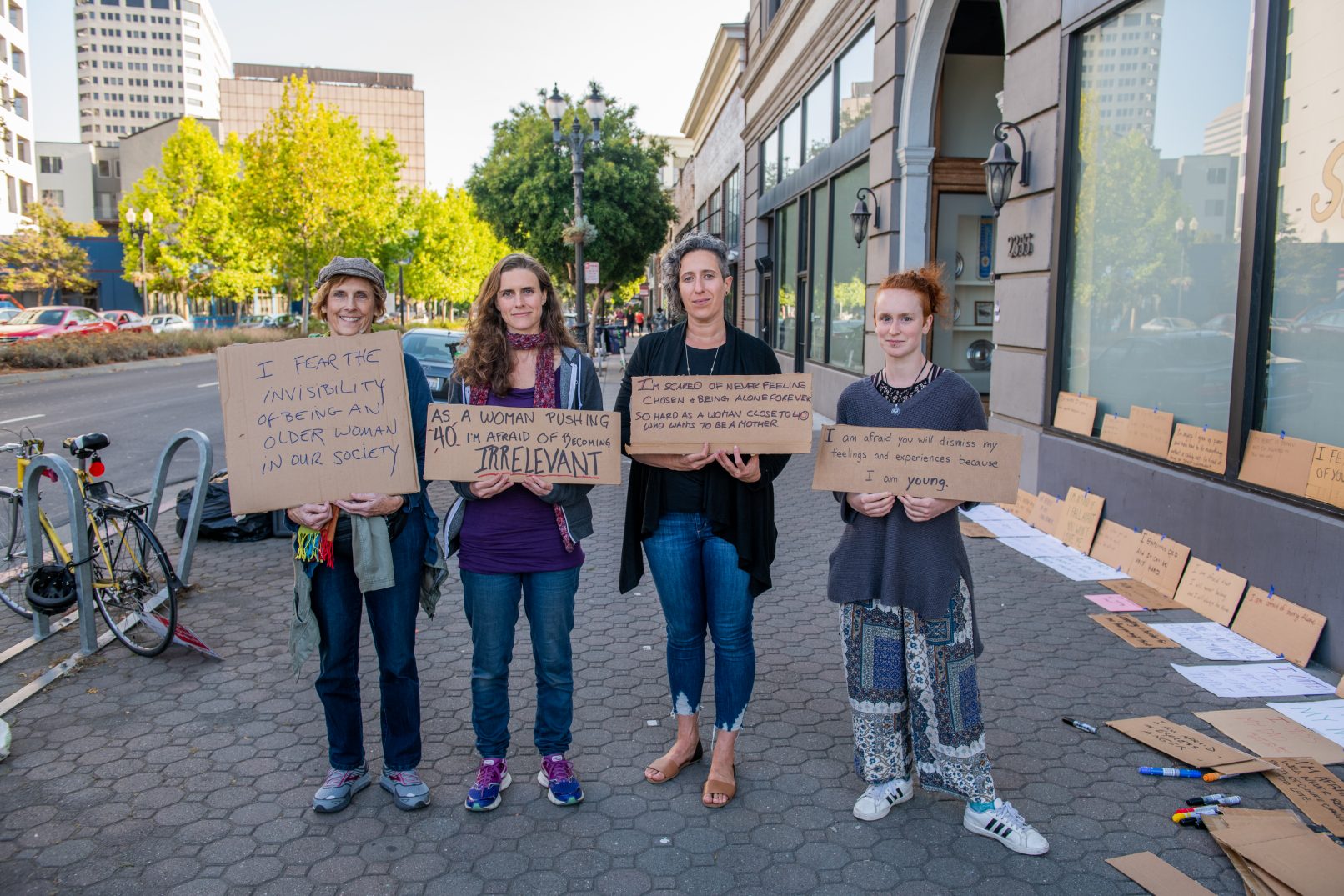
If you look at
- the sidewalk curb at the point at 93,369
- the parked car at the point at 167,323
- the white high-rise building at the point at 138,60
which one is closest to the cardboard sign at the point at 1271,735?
the sidewalk curb at the point at 93,369

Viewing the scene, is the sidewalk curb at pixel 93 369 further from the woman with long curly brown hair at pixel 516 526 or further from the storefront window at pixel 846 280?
the woman with long curly brown hair at pixel 516 526

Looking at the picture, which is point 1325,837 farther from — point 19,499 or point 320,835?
point 19,499

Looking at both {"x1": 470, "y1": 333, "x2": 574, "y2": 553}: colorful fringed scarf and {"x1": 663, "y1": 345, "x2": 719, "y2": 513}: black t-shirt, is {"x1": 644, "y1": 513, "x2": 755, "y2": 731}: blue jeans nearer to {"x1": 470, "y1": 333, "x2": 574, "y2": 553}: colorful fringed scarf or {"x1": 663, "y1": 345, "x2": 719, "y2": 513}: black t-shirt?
{"x1": 663, "y1": 345, "x2": 719, "y2": 513}: black t-shirt

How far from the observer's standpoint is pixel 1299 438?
543 cm

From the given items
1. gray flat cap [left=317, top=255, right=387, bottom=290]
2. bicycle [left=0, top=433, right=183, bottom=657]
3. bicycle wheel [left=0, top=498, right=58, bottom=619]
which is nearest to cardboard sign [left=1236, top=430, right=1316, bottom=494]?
gray flat cap [left=317, top=255, right=387, bottom=290]

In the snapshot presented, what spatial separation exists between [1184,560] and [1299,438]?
115 centimetres

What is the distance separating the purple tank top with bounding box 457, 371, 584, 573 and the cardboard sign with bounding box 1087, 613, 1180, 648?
143 inches

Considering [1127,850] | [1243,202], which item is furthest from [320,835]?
[1243,202]

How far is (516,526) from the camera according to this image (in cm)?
343

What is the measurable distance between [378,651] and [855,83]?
13.0 metres

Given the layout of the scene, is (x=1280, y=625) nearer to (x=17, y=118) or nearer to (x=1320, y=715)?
(x=1320, y=715)

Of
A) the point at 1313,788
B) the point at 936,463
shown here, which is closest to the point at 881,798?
the point at 936,463

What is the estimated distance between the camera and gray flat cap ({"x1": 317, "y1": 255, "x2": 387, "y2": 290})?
11.1ft

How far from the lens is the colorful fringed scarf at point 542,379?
3.47m
